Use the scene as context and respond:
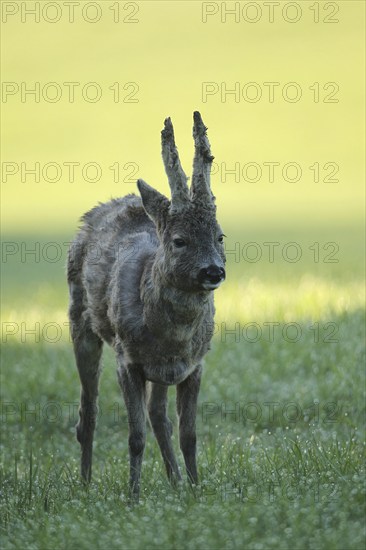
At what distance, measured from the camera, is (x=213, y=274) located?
7.12 m

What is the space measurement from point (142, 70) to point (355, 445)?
35666 millimetres

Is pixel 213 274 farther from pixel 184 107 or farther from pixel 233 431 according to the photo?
pixel 184 107

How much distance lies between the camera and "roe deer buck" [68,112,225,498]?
7.39 metres

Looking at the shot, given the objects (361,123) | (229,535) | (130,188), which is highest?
(361,123)

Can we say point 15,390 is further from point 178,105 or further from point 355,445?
point 178,105

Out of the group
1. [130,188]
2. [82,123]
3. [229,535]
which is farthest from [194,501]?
[82,123]

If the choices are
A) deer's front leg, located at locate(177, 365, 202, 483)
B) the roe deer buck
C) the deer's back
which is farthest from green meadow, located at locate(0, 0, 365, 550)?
the deer's back

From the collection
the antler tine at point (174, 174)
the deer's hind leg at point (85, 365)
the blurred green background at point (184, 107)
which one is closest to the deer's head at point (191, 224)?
the antler tine at point (174, 174)

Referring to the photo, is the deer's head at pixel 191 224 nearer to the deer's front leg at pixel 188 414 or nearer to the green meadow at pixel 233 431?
the deer's front leg at pixel 188 414

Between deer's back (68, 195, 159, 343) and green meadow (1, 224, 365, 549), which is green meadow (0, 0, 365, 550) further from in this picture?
deer's back (68, 195, 159, 343)

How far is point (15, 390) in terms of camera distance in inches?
484

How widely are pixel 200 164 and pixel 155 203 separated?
46cm

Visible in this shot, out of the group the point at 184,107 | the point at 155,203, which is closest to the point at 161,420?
the point at 155,203

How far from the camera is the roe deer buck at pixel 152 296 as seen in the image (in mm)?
7387
